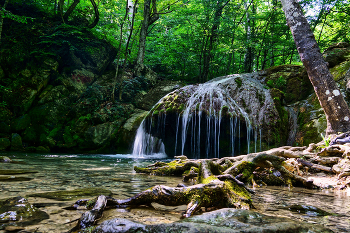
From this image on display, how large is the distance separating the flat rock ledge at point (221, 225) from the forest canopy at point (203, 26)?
40.9 feet

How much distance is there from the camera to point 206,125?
899cm

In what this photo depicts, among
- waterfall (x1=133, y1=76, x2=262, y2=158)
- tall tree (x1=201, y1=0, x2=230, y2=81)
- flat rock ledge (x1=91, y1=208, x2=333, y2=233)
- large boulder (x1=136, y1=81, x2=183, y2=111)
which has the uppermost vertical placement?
tall tree (x1=201, y1=0, x2=230, y2=81)

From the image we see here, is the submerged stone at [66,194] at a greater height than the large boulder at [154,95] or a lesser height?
lesser

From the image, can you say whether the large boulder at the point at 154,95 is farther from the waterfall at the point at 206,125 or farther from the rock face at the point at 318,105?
the rock face at the point at 318,105

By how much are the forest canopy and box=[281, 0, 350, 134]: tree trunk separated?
7.13m

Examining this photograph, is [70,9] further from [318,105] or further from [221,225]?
[221,225]

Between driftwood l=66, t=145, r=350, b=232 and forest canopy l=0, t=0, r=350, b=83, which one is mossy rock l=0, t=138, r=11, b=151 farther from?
driftwood l=66, t=145, r=350, b=232

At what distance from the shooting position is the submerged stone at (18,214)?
1458 mm

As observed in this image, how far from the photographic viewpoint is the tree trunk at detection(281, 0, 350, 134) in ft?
16.1

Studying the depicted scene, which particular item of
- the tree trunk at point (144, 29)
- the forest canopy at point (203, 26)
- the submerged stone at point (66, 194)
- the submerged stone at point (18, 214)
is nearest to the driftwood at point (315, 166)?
the submerged stone at point (66, 194)

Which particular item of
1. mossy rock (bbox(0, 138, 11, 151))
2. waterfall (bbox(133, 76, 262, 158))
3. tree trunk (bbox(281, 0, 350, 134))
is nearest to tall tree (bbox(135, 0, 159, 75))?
waterfall (bbox(133, 76, 262, 158))

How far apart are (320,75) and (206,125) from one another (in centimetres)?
470

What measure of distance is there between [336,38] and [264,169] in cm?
1377

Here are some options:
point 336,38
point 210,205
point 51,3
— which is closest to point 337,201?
point 210,205
